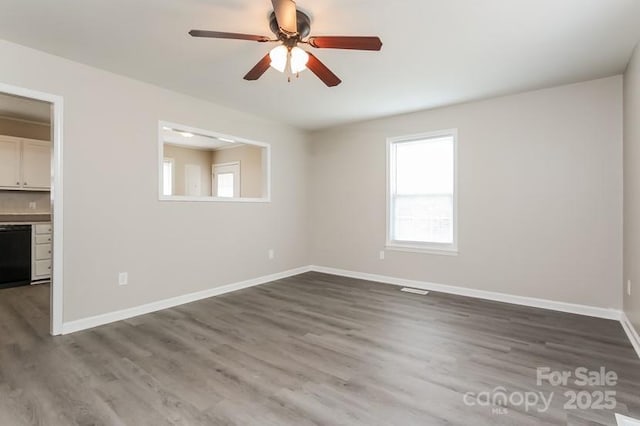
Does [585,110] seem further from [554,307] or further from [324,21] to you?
[324,21]

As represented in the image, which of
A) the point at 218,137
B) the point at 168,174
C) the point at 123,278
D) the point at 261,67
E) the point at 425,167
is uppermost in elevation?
the point at 261,67

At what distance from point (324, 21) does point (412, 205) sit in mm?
3069

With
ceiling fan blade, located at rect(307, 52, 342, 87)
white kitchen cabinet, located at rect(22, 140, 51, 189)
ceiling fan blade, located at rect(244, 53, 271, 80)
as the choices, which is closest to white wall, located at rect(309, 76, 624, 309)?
ceiling fan blade, located at rect(307, 52, 342, 87)

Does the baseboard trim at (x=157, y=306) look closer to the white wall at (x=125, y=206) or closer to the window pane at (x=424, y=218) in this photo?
the white wall at (x=125, y=206)

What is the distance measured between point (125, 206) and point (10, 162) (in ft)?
10.7

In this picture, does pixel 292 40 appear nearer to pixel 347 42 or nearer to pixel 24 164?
pixel 347 42

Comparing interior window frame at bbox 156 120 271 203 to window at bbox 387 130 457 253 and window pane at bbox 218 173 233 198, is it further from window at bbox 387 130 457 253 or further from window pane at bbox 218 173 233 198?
window pane at bbox 218 173 233 198

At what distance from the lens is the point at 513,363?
Result: 2.41m

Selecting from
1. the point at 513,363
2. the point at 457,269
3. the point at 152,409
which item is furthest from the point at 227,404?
the point at 457,269

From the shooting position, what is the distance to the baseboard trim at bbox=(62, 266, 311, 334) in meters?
3.08

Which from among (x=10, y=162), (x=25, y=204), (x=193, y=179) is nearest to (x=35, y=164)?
(x=10, y=162)

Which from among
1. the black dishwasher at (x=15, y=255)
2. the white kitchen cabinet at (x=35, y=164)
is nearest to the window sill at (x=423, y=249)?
the black dishwasher at (x=15, y=255)

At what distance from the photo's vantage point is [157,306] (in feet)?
12.1

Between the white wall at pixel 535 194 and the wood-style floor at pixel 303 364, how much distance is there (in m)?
0.52
